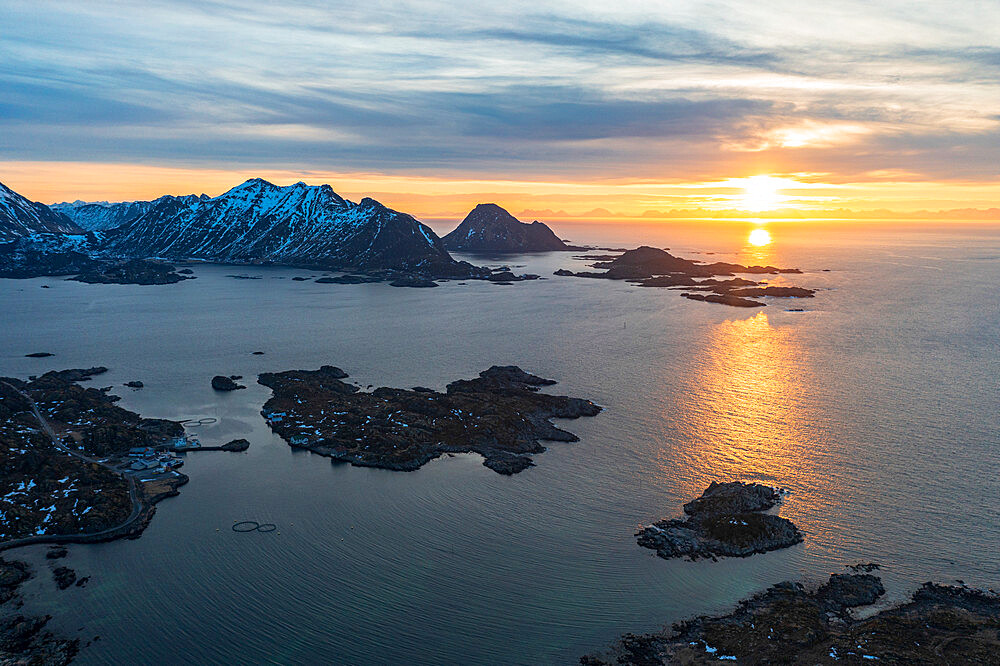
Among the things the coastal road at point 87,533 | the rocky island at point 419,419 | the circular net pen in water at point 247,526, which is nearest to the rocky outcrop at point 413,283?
the rocky island at point 419,419

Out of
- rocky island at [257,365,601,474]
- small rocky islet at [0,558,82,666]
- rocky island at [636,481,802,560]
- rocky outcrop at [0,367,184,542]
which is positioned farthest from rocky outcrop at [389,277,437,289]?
small rocky islet at [0,558,82,666]

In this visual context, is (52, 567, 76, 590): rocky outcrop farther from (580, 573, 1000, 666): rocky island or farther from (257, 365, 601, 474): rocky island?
(580, 573, 1000, 666): rocky island

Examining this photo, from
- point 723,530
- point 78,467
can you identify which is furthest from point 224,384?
point 723,530

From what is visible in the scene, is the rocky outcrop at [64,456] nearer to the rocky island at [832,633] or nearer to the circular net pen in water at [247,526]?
the circular net pen in water at [247,526]

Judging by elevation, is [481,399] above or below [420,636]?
above

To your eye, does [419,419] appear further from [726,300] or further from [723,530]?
[726,300]

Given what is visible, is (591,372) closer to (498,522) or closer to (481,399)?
(481,399)

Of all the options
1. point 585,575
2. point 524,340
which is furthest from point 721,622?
point 524,340
